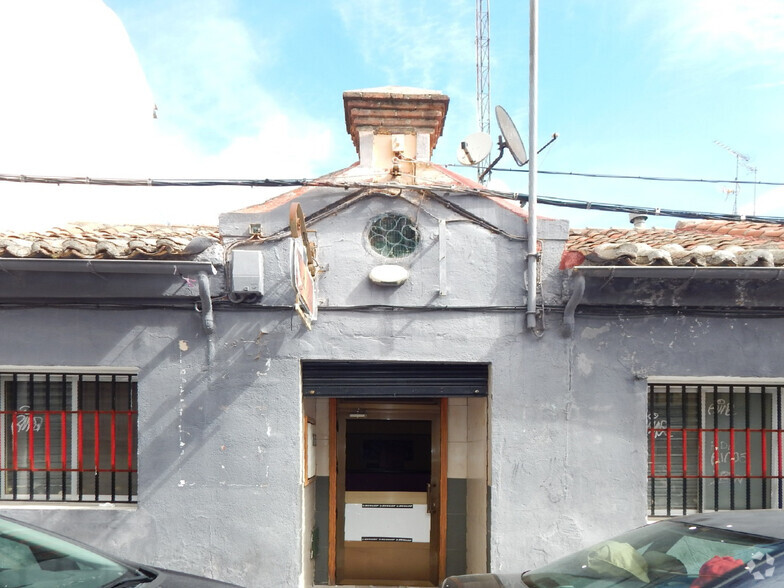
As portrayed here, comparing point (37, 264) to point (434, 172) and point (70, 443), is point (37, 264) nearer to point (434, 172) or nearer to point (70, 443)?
point (70, 443)

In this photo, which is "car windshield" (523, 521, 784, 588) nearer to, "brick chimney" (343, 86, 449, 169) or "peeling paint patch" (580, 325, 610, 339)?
"peeling paint patch" (580, 325, 610, 339)

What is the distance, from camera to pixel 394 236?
19.5 ft

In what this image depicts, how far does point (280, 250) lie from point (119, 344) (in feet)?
5.55

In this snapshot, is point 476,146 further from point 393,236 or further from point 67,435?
point 67,435

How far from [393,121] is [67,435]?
174 inches

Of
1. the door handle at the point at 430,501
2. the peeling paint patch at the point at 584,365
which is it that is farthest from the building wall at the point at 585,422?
the door handle at the point at 430,501

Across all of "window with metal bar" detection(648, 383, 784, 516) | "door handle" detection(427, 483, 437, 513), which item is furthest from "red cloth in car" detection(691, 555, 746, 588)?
"door handle" detection(427, 483, 437, 513)

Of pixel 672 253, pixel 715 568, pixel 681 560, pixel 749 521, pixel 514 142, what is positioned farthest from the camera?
pixel 514 142

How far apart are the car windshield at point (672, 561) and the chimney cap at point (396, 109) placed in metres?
4.19

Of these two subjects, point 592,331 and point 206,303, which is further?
point 592,331

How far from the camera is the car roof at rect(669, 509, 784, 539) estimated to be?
3412 mm

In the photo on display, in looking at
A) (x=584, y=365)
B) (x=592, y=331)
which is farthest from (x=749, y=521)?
(x=592, y=331)

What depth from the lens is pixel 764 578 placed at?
2.97 metres

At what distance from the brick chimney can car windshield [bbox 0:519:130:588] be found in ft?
13.6
